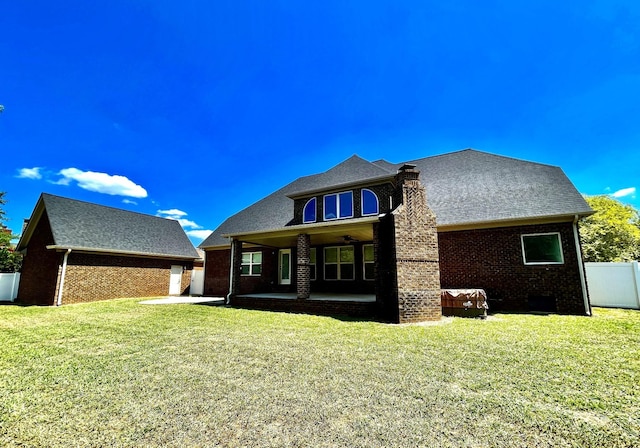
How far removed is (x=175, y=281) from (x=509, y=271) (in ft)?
63.7

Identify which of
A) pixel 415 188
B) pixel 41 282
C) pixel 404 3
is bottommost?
pixel 41 282

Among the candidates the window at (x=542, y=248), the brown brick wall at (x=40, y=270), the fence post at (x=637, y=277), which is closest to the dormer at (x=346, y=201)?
the window at (x=542, y=248)

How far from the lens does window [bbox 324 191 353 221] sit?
43.4 ft

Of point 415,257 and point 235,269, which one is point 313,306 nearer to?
point 415,257

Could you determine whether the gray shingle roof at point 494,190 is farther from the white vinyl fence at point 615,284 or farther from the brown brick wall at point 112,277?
the brown brick wall at point 112,277

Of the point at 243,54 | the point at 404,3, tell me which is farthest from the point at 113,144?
the point at 404,3

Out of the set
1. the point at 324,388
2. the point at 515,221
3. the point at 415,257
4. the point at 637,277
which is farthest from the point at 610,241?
the point at 324,388

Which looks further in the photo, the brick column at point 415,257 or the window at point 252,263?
the window at point 252,263

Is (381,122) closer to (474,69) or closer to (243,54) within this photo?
(474,69)

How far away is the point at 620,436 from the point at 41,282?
70.8ft

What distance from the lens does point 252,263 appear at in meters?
17.3

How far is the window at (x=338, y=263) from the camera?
1466cm

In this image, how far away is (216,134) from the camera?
16.5 m

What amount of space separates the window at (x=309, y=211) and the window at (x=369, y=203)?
2.56 metres
